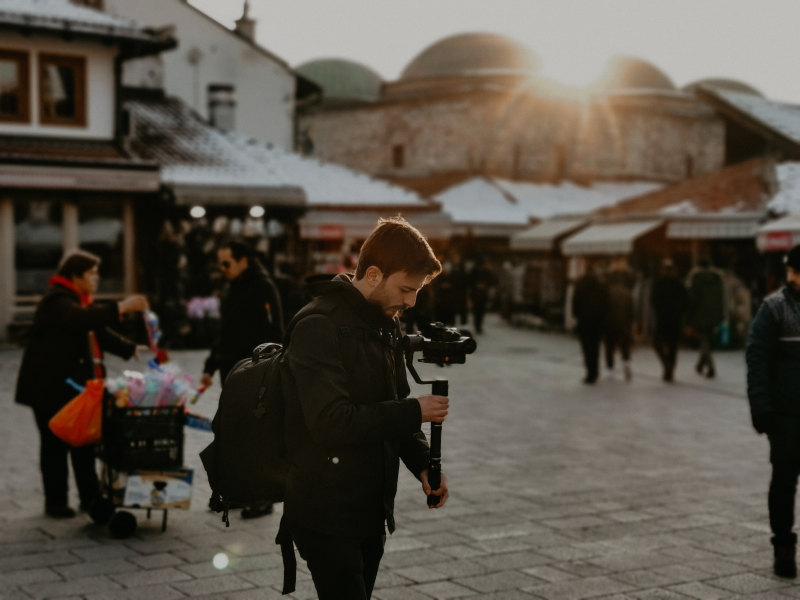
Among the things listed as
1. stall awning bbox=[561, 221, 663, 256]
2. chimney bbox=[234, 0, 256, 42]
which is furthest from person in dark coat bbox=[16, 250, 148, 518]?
chimney bbox=[234, 0, 256, 42]

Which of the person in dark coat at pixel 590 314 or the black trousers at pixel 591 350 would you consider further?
the black trousers at pixel 591 350

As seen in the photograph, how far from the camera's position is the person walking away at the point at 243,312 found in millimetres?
7074

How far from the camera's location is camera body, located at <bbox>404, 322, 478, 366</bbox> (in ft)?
11.4

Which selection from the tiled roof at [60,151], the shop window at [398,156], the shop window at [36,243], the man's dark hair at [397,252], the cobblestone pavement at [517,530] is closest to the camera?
the man's dark hair at [397,252]

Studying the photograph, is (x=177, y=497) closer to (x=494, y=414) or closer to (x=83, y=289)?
(x=83, y=289)

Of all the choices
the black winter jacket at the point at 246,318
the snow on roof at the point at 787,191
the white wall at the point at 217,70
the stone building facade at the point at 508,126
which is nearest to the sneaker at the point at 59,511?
the black winter jacket at the point at 246,318

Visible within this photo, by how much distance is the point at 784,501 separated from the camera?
582 centimetres

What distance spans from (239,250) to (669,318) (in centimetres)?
1016

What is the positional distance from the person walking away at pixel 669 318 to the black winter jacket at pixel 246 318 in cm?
997

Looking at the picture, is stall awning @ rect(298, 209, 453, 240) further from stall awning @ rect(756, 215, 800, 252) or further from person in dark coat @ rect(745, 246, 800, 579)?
person in dark coat @ rect(745, 246, 800, 579)

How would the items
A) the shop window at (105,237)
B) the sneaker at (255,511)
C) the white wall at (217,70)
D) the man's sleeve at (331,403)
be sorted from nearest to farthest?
the man's sleeve at (331,403) < the sneaker at (255,511) < the shop window at (105,237) < the white wall at (217,70)

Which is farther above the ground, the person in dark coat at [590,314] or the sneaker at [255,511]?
the person in dark coat at [590,314]

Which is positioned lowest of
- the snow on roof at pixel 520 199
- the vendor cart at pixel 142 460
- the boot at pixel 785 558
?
the boot at pixel 785 558

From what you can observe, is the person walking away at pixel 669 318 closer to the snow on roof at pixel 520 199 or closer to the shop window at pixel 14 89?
the shop window at pixel 14 89
